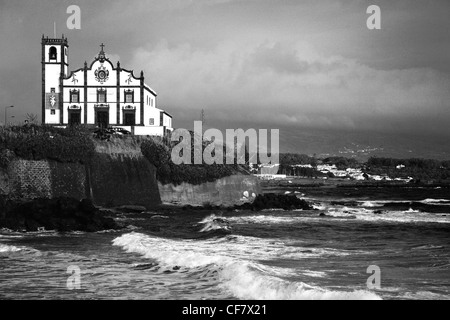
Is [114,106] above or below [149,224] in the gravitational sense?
above

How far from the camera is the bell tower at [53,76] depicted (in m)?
62.7

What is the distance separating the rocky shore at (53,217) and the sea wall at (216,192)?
1662 centimetres

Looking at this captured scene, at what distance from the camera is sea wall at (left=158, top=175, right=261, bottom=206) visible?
5222cm

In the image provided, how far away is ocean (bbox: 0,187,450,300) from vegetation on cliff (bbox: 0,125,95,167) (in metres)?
11.9

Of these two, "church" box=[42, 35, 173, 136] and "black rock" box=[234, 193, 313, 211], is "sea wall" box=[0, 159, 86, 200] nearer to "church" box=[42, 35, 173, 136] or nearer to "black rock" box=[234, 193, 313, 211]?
"black rock" box=[234, 193, 313, 211]

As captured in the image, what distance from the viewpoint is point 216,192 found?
180 ft

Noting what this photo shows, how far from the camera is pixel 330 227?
3750 centimetres

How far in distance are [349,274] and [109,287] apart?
6.70m

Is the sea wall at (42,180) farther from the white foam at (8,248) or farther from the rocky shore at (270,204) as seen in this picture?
the white foam at (8,248)
